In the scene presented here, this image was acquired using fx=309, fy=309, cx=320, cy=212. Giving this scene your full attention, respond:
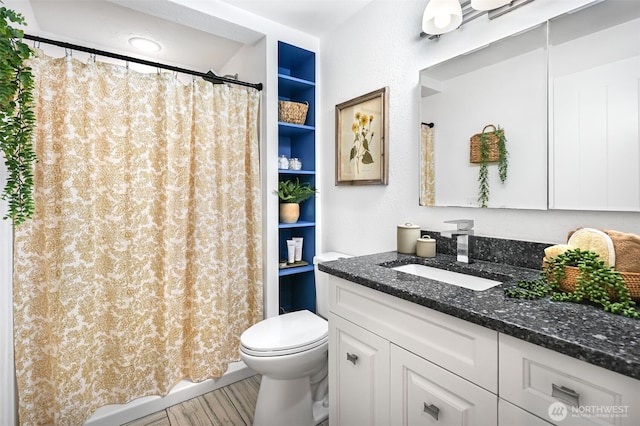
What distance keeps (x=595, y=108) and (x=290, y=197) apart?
161 centimetres

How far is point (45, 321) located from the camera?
1488 millimetres

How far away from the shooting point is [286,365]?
1.46 m

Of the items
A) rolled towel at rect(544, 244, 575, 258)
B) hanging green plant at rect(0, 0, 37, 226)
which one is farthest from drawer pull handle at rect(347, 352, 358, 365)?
hanging green plant at rect(0, 0, 37, 226)

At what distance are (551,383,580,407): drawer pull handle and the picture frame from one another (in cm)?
127

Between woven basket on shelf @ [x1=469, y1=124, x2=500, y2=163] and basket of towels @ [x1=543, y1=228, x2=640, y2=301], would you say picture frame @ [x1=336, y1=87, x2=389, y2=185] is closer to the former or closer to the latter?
woven basket on shelf @ [x1=469, y1=124, x2=500, y2=163]

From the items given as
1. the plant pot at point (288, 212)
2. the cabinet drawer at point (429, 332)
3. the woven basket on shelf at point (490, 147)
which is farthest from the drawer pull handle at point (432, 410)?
the plant pot at point (288, 212)

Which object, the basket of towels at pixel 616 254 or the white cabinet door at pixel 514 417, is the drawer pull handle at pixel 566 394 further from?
the basket of towels at pixel 616 254

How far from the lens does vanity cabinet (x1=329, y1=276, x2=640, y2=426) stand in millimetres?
644

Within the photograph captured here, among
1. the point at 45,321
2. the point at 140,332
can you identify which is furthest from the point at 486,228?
the point at 45,321

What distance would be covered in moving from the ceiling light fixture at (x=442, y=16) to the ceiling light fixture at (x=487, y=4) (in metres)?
0.09

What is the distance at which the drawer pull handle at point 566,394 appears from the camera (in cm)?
65

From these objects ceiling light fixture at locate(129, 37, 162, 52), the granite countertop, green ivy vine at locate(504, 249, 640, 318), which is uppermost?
ceiling light fixture at locate(129, 37, 162, 52)

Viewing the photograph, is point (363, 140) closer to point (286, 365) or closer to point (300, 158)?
point (300, 158)

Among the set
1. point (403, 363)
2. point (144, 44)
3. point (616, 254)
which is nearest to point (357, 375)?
point (403, 363)
